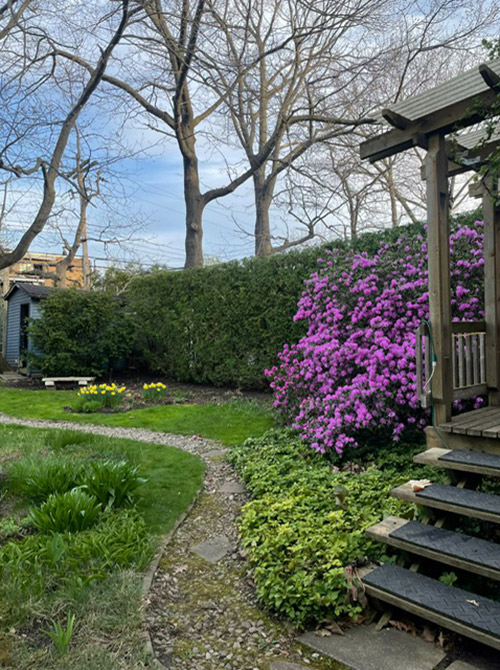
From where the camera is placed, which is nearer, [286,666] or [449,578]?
[286,666]

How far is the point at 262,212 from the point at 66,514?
45.9ft

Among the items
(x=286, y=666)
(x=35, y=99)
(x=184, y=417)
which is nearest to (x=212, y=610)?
(x=286, y=666)

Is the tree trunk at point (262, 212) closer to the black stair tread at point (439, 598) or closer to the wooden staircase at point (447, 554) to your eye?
the wooden staircase at point (447, 554)

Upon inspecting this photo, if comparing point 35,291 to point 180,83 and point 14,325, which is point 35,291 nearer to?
point 14,325

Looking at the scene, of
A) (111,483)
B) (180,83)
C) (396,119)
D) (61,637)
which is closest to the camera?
(61,637)

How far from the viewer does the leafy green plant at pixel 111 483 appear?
3385 millimetres

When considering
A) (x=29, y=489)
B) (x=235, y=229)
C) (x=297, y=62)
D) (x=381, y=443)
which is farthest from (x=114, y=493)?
(x=235, y=229)

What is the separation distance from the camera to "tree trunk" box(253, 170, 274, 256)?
15.7 meters

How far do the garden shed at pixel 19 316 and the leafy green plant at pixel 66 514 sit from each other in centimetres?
1163

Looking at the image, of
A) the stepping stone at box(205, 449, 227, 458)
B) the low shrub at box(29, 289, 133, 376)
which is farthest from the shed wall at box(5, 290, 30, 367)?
the stepping stone at box(205, 449, 227, 458)

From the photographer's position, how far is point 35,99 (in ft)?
31.9

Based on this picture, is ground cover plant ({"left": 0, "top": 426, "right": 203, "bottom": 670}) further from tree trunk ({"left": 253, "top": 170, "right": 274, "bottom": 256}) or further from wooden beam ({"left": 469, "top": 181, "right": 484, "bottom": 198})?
tree trunk ({"left": 253, "top": 170, "right": 274, "bottom": 256})

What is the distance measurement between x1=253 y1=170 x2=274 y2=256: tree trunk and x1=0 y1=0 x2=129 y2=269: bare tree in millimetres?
6230

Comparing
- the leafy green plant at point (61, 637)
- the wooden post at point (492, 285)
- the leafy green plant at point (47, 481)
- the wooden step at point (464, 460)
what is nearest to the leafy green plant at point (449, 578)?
the wooden step at point (464, 460)
